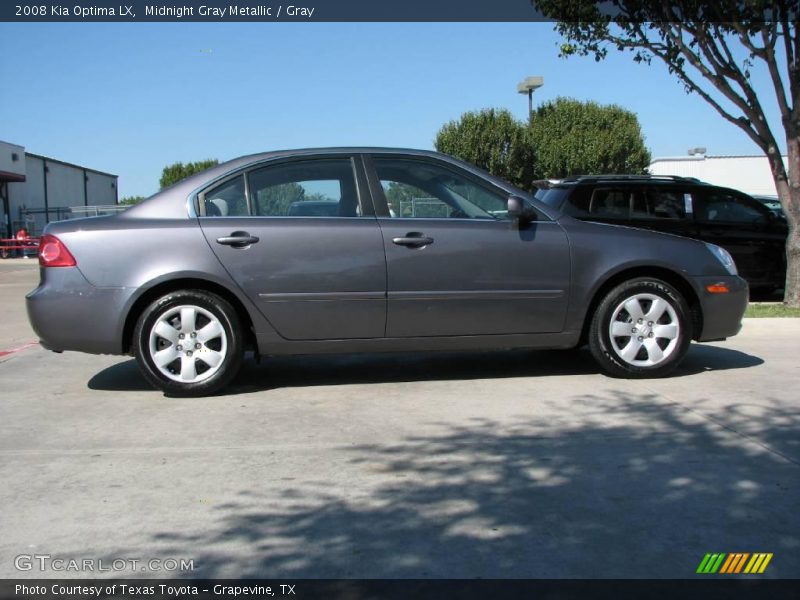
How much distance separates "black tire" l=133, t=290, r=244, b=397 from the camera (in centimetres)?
520

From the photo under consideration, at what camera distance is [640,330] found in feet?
18.5

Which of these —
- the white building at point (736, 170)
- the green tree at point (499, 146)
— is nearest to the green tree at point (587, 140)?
the green tree at point (499, 146)

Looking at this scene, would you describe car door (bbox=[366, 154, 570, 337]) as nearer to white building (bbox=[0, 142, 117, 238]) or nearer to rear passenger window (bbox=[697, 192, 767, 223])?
rear passenger window (bbox=[697, 192, 767, 223])

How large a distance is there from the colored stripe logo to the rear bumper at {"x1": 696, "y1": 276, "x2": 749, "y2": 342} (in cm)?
313

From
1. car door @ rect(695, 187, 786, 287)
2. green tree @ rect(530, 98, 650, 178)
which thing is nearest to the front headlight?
car door @ rect(695, 187, 786, 287)

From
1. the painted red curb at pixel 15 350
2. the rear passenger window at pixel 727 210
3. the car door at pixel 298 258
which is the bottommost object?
the painted red curb at pixel 15 350

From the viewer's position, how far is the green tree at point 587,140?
122 ft

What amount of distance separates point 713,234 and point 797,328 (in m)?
2.63

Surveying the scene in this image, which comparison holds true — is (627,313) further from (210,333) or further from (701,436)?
(210,333)

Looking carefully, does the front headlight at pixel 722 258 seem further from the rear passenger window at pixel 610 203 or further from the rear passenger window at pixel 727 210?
the rear passenger window at pixel 727 210

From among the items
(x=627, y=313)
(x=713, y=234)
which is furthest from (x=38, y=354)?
(x=713, y=234)

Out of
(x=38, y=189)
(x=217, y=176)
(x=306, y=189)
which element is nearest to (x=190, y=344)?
(x=217, y=176)

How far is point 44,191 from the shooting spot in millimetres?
45219

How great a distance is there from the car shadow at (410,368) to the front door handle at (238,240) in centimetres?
102
